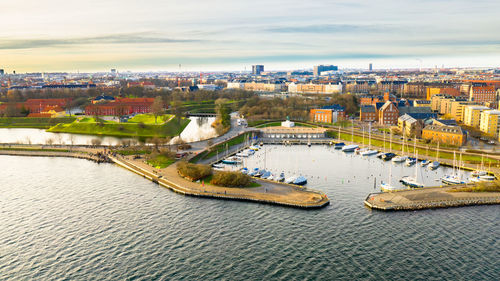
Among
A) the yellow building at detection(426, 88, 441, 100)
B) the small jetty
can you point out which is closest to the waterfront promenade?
the small jetty

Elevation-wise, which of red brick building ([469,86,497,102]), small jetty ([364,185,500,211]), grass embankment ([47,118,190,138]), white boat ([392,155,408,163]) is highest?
red brick building ([469,86,497,102])

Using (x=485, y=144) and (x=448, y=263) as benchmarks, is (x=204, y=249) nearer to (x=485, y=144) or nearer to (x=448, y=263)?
(x=448, y=263)

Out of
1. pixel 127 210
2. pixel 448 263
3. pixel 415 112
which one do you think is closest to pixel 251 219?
pixel 127 210

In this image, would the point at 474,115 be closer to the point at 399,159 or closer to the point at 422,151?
the point at 422,151

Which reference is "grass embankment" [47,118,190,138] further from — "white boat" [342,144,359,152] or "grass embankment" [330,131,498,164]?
"white boat" [342,144,359,152]

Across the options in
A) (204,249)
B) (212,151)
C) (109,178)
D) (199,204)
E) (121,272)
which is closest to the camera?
(121,272)

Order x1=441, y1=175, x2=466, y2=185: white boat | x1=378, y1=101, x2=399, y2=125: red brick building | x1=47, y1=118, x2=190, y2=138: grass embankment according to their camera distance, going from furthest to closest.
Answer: x1=378, y1=101, x2=399, y2=125: red brick building
x1=47, y1=118, x2=190, y2=138: grass embankment
x1=441, y1=175, x2=466, y2=185: white boat

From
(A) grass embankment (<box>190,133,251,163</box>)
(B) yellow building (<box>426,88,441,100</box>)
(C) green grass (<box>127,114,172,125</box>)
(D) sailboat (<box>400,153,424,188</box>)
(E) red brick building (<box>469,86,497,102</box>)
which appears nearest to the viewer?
(D) sailboat (<box>400,153,424,188</box>)

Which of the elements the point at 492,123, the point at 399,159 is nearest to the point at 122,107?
the point at 399,159

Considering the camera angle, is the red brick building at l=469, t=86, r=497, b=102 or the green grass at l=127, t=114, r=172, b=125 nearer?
the green grass at l=127, t=114, r=172, b=125
